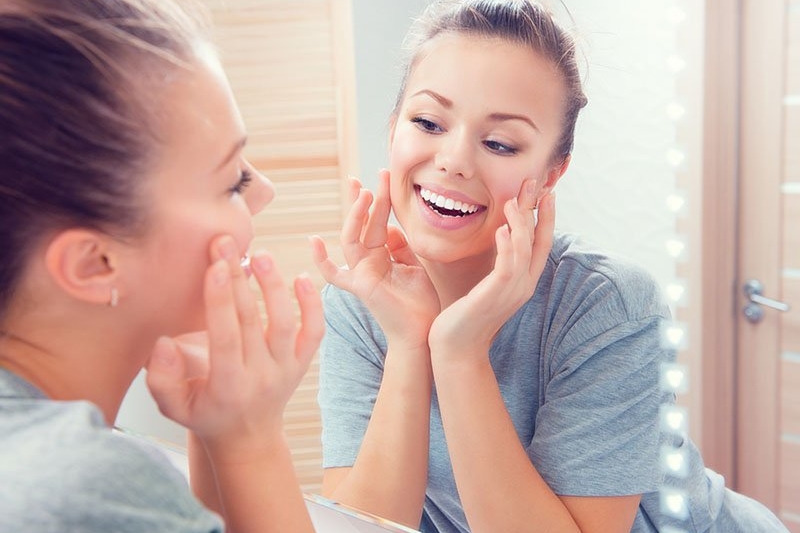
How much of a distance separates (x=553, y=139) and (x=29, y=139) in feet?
1.05

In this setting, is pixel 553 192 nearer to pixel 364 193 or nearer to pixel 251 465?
pixel 364 193

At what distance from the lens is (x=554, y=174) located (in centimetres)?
55

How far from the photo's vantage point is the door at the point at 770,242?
17.1 inches

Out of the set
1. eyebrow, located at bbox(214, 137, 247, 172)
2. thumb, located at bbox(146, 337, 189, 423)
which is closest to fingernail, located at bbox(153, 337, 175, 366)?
thumb, located at bbox(146, 337, 189, 423)

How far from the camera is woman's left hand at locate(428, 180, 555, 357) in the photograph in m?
0.57

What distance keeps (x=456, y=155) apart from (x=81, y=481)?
31 cm

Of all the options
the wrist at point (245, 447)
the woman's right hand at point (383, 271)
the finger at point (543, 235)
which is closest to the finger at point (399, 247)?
the woman's right hand at point (383, 271)

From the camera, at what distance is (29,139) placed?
39cm

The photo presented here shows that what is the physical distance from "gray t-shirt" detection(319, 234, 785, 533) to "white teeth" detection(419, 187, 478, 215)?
0.22ft

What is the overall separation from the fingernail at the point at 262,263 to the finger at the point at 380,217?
17 centimetres

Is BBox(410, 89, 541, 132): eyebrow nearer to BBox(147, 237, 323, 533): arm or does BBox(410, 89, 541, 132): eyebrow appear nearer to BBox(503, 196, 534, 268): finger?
BBox(503, 196, 534, 268): finger

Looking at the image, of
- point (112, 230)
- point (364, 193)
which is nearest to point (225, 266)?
point (112, 230)

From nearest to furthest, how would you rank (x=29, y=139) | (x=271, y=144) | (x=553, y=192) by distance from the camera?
1. (x=29, y=139)
2. (x=553, y=192)
3. (x=271, y=144)

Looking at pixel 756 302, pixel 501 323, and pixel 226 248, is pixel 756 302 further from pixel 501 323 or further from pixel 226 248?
pixel 226 248
